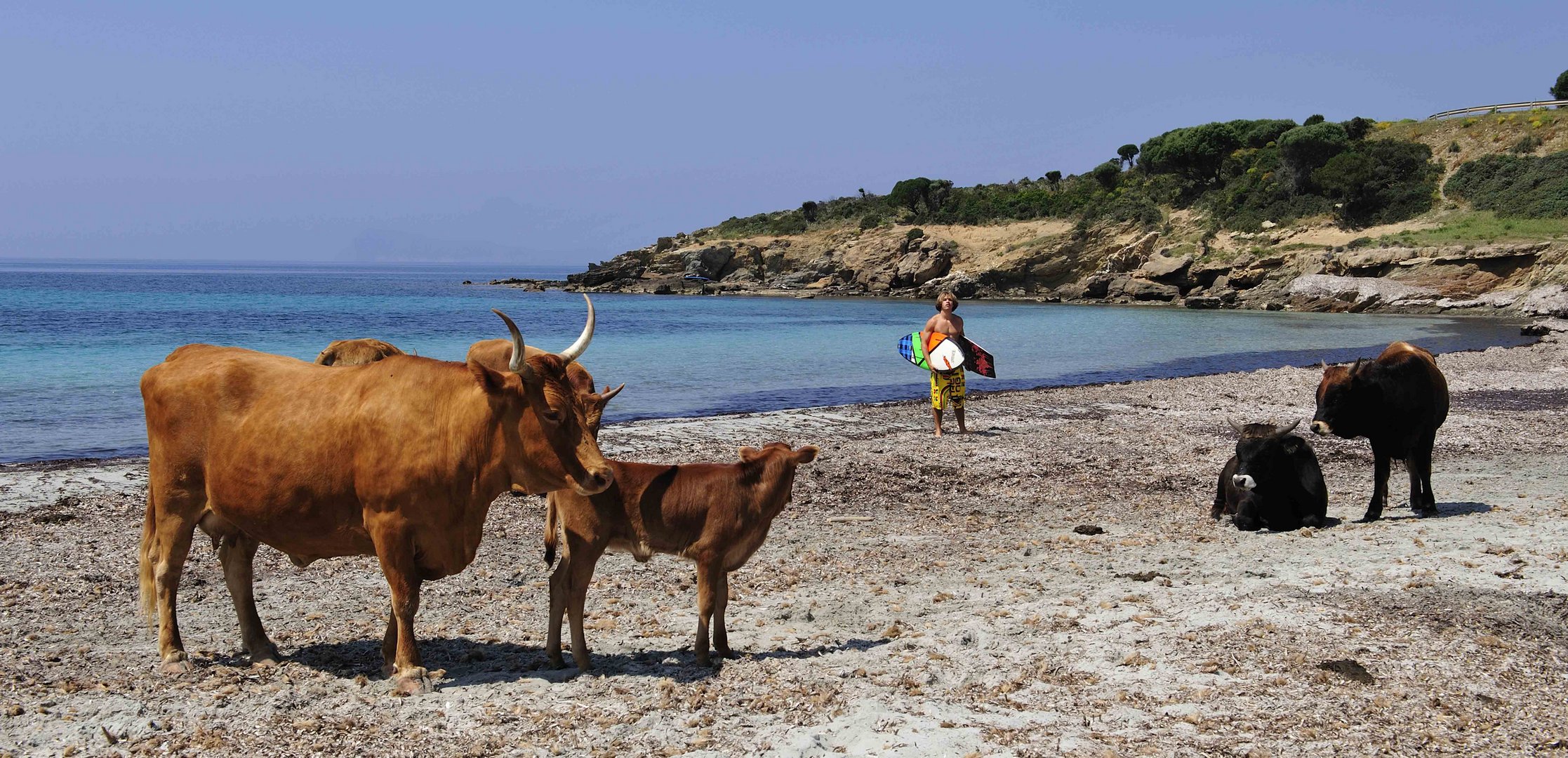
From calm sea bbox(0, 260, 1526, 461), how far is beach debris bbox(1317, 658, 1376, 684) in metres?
16.1

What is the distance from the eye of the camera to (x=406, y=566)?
17.7 ft

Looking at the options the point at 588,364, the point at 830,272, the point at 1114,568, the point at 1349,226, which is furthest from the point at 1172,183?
the point at 1114,568

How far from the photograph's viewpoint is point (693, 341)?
4294cm

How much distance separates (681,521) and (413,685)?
1.55 metres

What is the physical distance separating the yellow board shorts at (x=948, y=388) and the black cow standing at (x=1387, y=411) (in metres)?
6.42

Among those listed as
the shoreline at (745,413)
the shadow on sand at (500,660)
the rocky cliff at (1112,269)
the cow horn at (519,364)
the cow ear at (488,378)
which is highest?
the rocky cliff at (1112,269)

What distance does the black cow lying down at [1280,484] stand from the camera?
30.8 feet

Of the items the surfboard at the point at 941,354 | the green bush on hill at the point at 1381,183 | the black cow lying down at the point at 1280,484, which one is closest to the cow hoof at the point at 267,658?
the black cow lying down at the point at 1280,484

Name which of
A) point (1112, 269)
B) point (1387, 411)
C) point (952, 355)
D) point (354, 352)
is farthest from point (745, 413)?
point (1112, 269)

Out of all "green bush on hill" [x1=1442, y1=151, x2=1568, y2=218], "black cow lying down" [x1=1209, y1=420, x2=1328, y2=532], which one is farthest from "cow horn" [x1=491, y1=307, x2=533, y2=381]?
"green bush on hill" [x1=1442, y1=151, x2=1568, y2=218]

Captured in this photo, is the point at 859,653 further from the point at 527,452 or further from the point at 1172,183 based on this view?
the point at 1172,183

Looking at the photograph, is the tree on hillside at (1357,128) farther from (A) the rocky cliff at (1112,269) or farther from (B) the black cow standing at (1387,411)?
(B) the black cow standing at (1387,411)

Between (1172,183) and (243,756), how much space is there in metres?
86.7

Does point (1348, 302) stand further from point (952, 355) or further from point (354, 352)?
point (354, 352)
